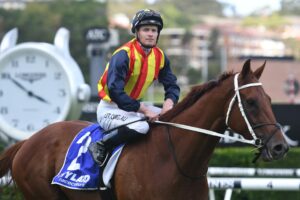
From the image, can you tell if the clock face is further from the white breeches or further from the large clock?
the white breeches

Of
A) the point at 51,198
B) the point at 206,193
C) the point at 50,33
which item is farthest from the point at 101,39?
the point at 50,33

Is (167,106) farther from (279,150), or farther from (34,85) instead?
(34,85)

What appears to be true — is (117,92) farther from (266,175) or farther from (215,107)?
(266,175)

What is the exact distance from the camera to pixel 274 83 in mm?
47344

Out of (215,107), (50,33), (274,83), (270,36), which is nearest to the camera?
(215,107)

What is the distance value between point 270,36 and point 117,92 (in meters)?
77.8

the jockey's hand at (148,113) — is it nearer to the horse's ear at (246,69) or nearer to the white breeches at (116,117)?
the white breeches at (116,117)

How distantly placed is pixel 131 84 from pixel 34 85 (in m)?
4.65

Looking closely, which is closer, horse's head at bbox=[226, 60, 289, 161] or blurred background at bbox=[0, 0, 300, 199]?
horse's head at bbox=[226, 60, 289, 161]

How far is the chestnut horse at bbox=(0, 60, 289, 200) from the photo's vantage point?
497cm

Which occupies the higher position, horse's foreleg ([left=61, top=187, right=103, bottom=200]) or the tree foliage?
horse's foreleg ([left=61, top=187, right=103, bottom=200])

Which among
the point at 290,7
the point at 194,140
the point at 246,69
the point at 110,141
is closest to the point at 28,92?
the point at 110,141

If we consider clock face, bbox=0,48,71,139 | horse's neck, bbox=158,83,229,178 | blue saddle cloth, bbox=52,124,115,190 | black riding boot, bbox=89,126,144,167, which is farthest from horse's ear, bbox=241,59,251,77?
clock face, bbox=0,48,71,139

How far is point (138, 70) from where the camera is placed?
570 centimetres
